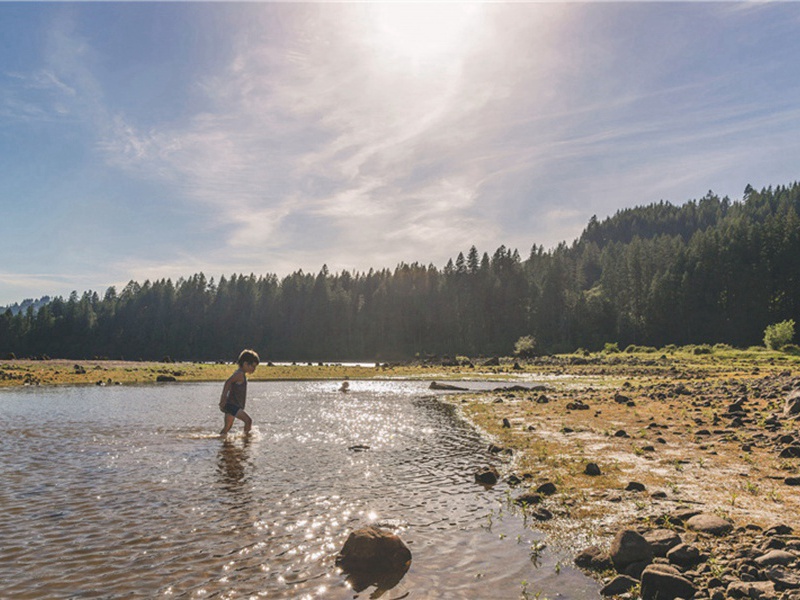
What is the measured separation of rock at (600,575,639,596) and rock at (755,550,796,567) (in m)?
2.07

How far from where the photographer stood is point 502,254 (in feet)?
595

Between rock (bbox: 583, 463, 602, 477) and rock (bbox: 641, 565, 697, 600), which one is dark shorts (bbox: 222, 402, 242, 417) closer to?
rock (bbox: 583, 463, 602, 477)

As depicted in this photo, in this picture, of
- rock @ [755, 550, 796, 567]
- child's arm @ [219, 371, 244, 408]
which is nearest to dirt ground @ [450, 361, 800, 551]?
rock @ [755, 550, 796, 567]

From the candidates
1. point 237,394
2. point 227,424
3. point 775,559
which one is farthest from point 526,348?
point 775,559

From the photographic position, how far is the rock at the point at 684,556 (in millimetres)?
7898

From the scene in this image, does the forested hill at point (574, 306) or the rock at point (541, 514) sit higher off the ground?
the forested hill at point (574, 306)

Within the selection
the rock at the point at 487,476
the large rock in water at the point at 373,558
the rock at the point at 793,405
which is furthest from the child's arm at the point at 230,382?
the rock at the point at 793,405

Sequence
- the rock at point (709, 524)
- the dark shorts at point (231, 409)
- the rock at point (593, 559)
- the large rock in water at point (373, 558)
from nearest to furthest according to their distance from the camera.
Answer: the large rock in water at point (373, 558) → the rock at point (593, 559) → the rock at point (709, 524) → the dark shorts at point (231, 409)

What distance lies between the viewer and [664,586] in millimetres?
7008

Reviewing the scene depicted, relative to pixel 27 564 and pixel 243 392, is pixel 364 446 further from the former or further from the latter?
pixel 27 564

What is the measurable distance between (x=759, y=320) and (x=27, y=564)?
169 metres

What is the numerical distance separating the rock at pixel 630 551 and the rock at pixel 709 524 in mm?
2007

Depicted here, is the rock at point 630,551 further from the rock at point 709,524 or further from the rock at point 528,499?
the rock at point 528,499

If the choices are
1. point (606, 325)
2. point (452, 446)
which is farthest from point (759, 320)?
point (452, 446)
